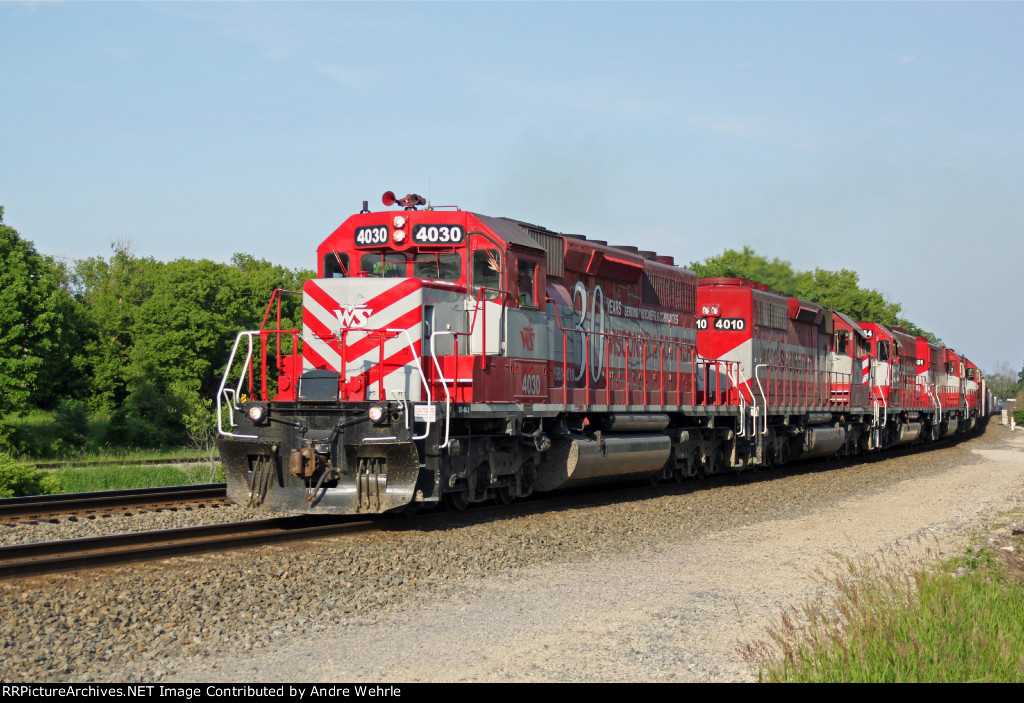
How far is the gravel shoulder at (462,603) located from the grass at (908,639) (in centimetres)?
39

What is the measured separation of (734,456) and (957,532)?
5930 millimetres

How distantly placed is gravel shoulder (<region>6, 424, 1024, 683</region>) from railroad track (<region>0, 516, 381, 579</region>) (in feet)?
1.13

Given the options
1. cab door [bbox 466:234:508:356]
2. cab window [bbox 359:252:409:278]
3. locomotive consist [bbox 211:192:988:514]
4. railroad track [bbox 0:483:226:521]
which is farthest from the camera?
railroad track [bbox 0:483:226:521]

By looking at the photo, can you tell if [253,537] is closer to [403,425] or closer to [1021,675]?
[403,425]

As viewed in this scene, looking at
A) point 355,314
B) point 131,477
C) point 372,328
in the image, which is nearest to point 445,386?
point 372,328

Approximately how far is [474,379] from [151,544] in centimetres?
374

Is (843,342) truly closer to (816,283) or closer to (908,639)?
(908,639)

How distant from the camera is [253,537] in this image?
852 centimetres

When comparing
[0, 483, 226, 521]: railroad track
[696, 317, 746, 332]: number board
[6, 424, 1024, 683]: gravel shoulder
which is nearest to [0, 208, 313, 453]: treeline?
[0, 483, 226, 521]: railroad track

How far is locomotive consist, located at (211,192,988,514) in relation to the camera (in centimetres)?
920

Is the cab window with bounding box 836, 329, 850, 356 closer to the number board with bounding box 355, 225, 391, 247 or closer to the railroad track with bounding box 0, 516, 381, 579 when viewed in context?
the number board with bounding box 355, 225, 391, 247

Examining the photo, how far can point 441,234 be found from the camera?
1052 cm

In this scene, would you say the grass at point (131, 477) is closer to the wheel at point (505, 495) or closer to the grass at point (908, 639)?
the wheel at point (505, 495)

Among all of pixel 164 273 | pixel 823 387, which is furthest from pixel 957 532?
pixel 164 273
